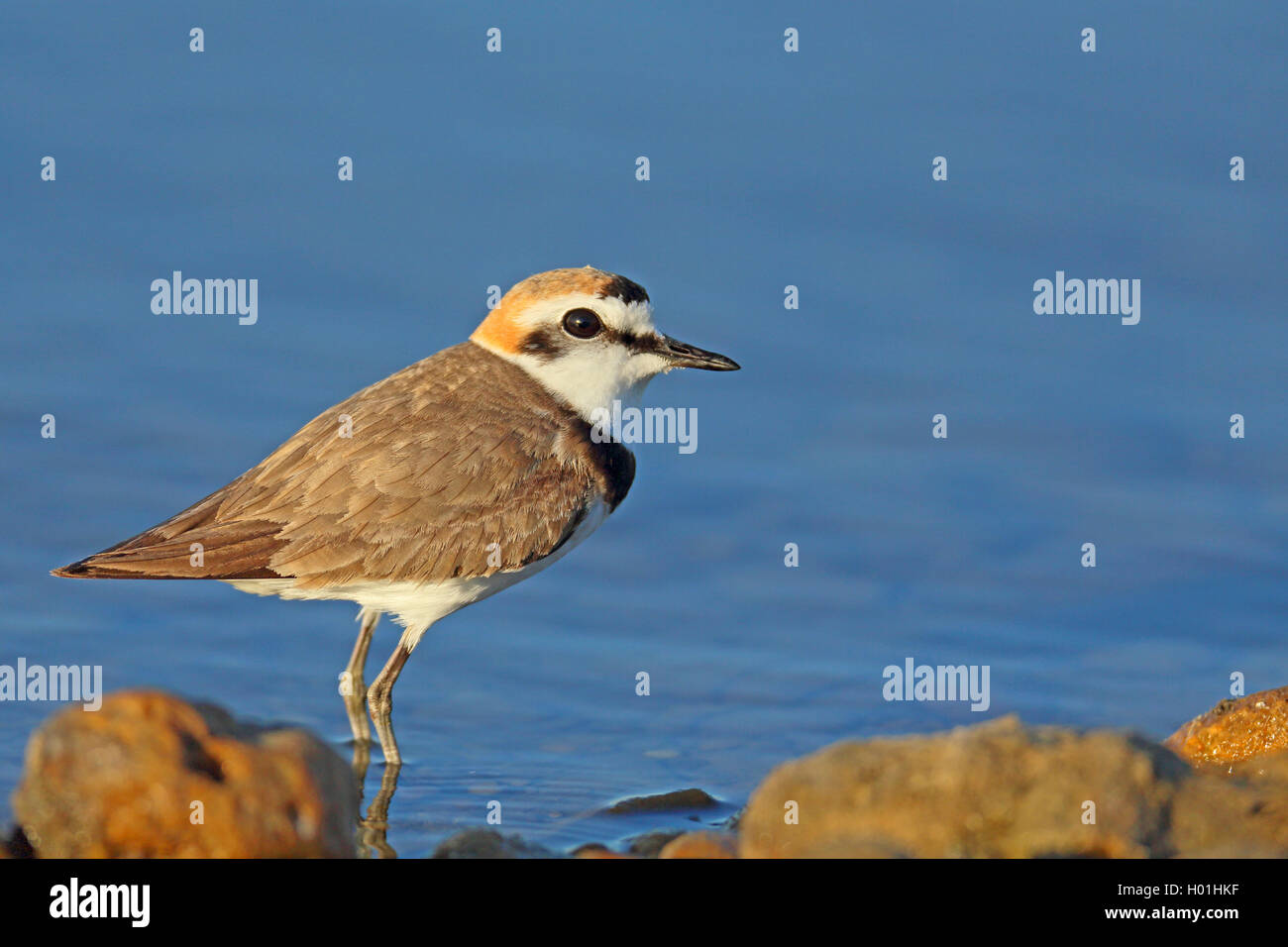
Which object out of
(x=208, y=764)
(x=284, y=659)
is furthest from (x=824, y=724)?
(x=208, y=764)

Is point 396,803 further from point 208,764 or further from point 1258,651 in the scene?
point 1258,651

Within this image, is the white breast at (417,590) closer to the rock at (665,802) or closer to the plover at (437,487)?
the plover at (437,487)

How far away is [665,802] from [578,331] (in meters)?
2.70

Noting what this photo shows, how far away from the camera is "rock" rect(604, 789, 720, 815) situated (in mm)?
8789

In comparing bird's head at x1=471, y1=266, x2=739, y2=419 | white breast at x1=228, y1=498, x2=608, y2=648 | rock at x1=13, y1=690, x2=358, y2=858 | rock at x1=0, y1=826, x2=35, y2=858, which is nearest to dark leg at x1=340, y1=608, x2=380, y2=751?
white breast at x1=228, y1=498, x2=608, y2=648

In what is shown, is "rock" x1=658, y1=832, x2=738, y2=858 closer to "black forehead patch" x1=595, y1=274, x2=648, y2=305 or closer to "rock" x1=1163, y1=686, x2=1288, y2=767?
"rock" x1=1163, y1=686, x2=1288, y2=767

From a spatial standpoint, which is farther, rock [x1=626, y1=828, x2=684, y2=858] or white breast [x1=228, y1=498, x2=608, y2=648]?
white breast [x1=228, y1=498, x2=608, y2=648]

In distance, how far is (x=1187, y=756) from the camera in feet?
25.7

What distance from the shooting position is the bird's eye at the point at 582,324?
9320mm

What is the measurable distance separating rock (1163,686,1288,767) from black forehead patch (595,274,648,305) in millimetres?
3826

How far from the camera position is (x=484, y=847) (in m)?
6.95

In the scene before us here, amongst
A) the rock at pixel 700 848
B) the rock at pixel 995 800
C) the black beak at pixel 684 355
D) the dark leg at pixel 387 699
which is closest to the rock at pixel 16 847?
the rock at pixel 700 848

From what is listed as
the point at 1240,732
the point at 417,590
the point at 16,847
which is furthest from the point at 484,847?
the point at 1240,732
